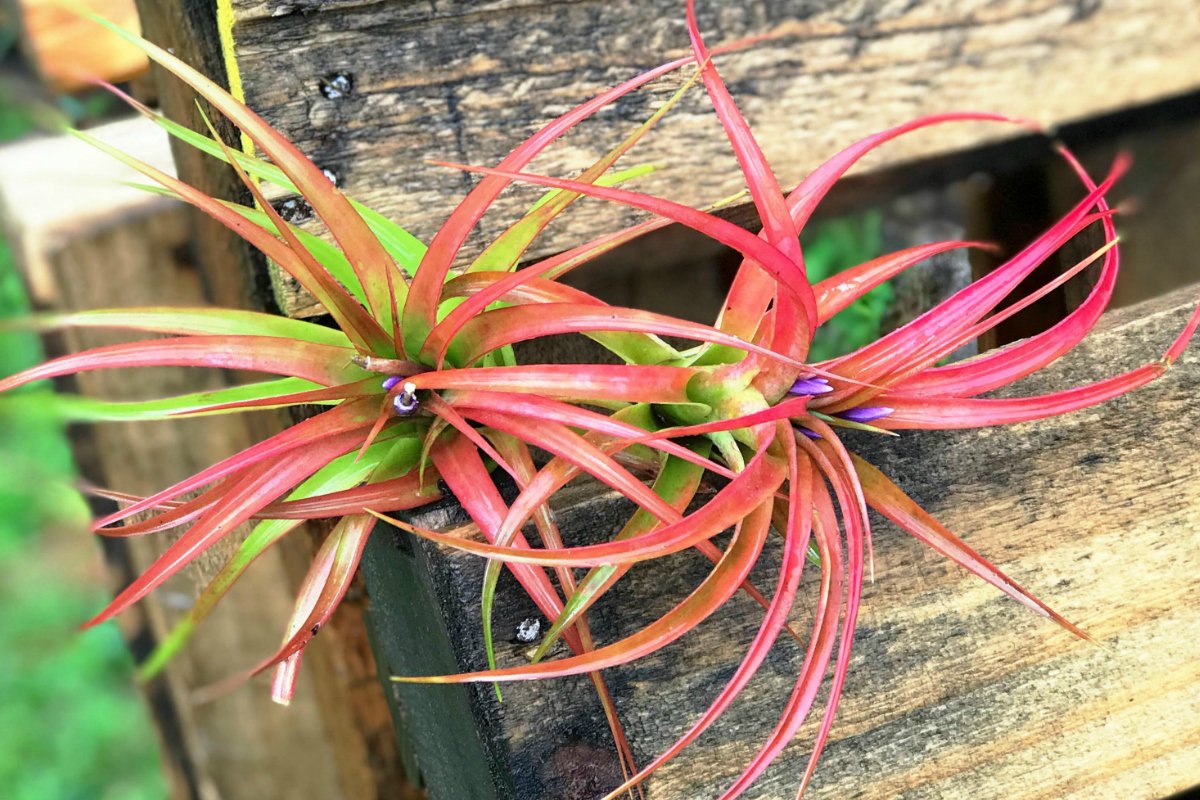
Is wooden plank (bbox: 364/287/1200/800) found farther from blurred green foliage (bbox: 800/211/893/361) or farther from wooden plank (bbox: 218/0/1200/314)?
blurred green foliage (bbox: 800/211/893/361)

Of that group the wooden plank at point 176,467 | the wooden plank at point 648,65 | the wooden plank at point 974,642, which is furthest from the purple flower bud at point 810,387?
the wooden plank at point 176,467

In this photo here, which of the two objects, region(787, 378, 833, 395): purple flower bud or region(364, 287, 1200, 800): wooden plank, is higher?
region(787, 378, 833, 395): purple flower bud

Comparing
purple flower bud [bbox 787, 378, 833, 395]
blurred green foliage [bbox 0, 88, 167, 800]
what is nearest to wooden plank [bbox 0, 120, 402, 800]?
blurred green foliage [bbox 0, 88, 167, 800]

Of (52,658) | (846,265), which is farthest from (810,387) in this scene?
(52,658)

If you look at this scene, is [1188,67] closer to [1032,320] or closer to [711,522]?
[1032,320]

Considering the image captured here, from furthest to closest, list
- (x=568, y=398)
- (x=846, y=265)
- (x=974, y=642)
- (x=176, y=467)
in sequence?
(x=846, y=265) < (x=176, y=467) < (x=974, y=642) < (x=568, y=398)

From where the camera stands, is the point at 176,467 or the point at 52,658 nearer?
the point at 176,467

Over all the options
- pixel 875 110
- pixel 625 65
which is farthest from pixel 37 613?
pixel 875 110

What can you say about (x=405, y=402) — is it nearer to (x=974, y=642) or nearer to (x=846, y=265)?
(x=974, y=642)

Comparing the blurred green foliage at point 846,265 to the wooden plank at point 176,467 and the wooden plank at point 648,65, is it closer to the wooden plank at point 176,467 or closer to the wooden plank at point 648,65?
the wooden plank at point 648,65
